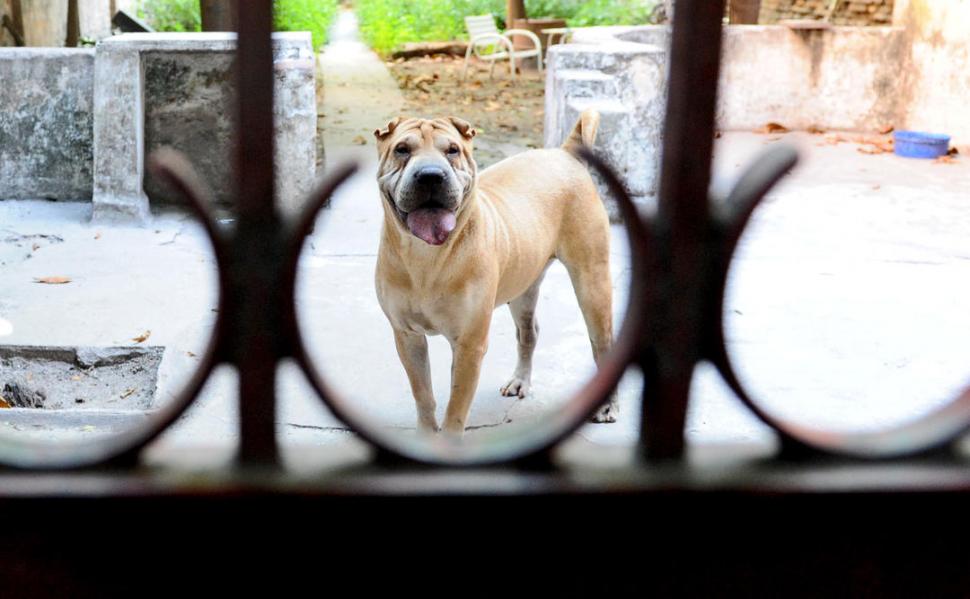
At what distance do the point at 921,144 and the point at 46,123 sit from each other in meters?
8.08

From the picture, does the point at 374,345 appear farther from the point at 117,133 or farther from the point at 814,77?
the point at 814,77

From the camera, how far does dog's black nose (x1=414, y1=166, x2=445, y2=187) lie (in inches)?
135

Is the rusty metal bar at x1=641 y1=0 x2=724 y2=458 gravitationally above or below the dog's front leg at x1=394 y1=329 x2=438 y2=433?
above

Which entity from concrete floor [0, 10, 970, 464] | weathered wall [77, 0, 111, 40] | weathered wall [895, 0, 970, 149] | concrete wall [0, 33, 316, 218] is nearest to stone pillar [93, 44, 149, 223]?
concrete wall [0, 33, 316, 218]

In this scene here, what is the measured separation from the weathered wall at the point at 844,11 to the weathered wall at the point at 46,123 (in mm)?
10530

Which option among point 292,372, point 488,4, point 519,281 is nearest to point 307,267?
point 292,372

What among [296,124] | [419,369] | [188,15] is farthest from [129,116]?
[188,15]

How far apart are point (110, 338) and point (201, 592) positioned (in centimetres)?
436

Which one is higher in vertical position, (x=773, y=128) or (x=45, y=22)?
(x=45, y=22)

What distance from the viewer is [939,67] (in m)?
11.4

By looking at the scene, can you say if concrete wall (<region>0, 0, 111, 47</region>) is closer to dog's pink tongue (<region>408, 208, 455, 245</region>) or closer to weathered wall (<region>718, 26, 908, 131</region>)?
weathered wall (<region>718, 26, 908, 131</region>)

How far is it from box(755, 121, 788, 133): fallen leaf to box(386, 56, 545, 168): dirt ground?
2630mm

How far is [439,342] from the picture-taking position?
5.57 metres

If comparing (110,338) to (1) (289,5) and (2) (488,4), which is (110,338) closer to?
(1) (289,5)
